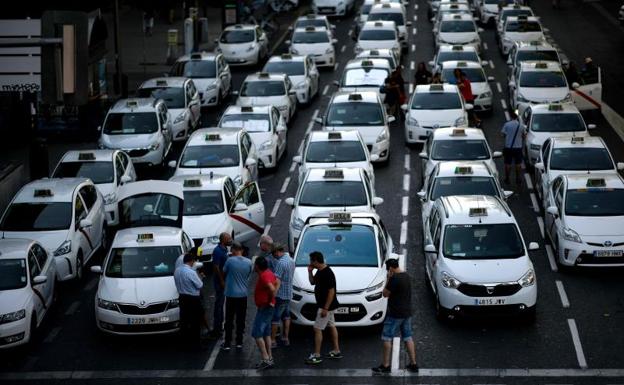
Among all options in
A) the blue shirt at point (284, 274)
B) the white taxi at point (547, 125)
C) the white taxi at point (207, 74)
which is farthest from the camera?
the white taxi at point (207, 74)

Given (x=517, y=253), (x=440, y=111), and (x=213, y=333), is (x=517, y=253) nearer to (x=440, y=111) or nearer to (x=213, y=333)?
(x=213, y=333)

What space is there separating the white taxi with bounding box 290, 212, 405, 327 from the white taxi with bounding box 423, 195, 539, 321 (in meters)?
0.98

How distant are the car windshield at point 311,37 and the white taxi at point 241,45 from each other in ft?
5.56

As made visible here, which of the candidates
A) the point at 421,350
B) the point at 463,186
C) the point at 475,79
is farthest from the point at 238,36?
the point at 421,350

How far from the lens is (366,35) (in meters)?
50.0

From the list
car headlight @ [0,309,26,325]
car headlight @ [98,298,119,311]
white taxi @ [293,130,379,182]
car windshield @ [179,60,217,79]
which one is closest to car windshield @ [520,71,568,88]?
white taxi @ [293,130,379,182]

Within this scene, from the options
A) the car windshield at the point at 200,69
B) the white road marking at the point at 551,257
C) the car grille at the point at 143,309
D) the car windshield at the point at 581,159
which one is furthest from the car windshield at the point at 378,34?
the car grille at the point at 143,309

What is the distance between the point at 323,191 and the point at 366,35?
81.5 feet

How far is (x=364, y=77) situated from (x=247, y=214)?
50.1 ft

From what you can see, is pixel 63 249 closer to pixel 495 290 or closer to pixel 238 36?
pixel 495 290

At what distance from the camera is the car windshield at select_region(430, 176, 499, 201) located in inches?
1034

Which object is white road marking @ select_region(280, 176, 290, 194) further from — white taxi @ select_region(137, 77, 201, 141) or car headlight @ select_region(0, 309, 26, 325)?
car headlight @ select_region(0, 309, 26, 325)

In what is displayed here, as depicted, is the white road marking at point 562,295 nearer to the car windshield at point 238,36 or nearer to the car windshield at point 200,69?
the car windshield at point 200,69

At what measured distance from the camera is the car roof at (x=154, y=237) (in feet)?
72.9
